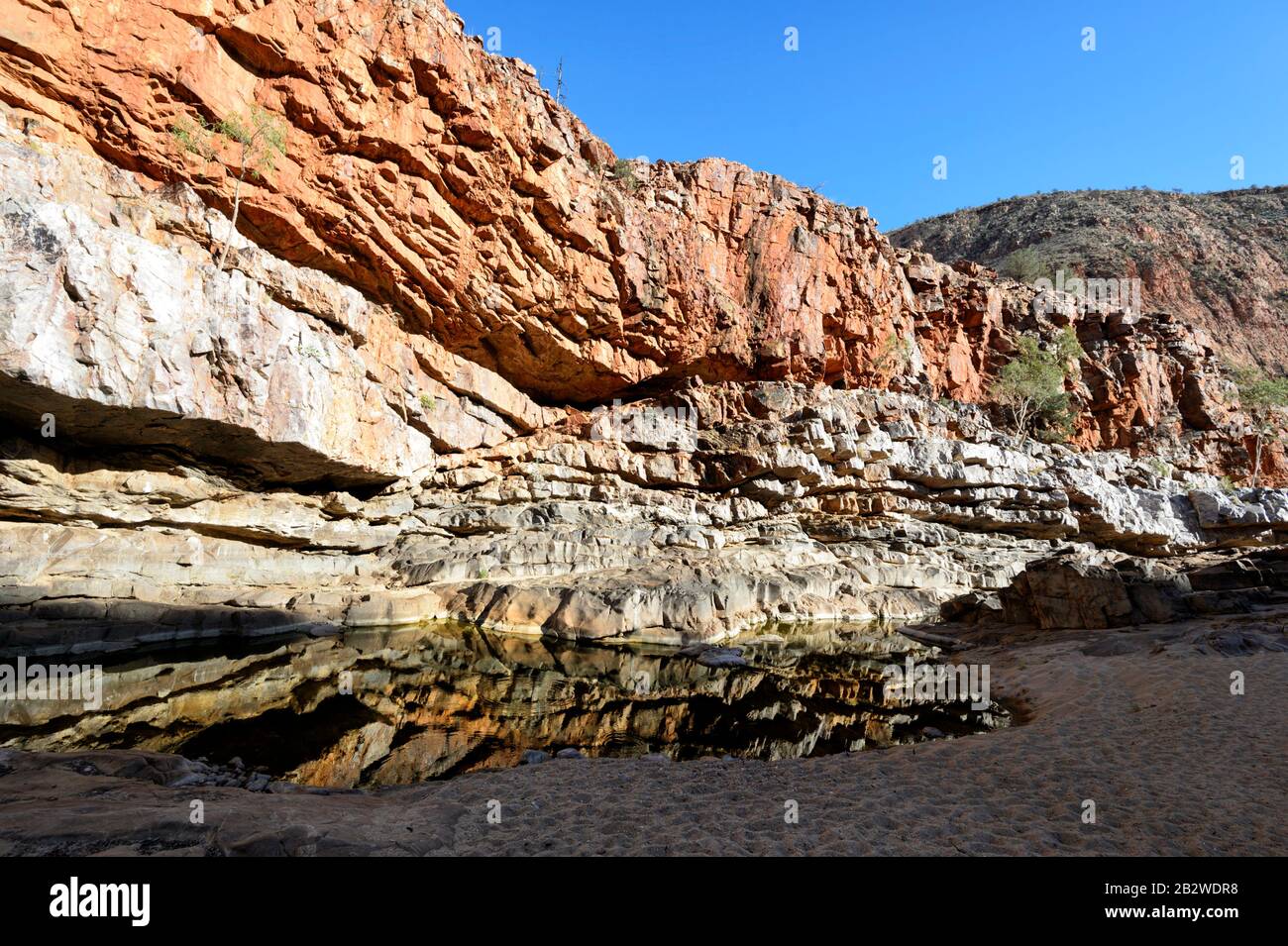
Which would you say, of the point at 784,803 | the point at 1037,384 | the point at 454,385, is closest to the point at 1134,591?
the point at 784,803

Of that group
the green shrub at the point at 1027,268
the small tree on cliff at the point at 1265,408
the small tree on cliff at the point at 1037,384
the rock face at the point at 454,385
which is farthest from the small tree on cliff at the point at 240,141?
the small tree on cliff at the point at 1265,408

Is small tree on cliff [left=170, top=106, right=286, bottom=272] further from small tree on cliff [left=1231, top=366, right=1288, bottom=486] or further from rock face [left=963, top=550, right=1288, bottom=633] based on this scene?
small tree on cliff [left=1231, top=366, right=1288, bottom=486]

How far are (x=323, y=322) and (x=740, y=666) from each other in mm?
20111

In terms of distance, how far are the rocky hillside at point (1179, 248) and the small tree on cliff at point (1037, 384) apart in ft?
60.0

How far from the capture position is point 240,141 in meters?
19.2

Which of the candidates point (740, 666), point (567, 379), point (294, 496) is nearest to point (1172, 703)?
point (740, 666)

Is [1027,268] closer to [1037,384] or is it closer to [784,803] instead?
[1037,384]

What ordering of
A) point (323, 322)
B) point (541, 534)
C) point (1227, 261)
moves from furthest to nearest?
point (1227, 261) → point (541, 534) → point (323, 322)

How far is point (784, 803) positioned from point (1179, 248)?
82156mm

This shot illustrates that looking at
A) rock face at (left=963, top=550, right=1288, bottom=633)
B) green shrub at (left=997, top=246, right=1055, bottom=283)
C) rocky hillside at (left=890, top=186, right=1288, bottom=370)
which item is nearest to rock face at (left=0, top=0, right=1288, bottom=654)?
rock face at (left=963, top=550, right=1288, bottom=633)

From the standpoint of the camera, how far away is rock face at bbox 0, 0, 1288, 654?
1681cm

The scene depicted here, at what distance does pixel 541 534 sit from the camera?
84.5 feet
